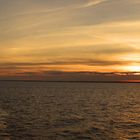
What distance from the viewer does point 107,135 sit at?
3766cm

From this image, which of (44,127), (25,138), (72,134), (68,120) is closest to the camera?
(25,138)

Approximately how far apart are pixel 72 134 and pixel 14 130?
710 cm

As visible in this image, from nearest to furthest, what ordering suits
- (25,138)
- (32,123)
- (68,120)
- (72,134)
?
(25,138) → (72,134) → (32,123) → (68,120)

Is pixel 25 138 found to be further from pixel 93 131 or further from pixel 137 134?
pixel 137 134

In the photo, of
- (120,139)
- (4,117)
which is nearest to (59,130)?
(120,139)

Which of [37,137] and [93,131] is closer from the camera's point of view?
[37,137]

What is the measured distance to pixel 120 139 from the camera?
35.8m

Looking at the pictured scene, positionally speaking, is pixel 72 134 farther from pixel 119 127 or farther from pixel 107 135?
pixel 119 127

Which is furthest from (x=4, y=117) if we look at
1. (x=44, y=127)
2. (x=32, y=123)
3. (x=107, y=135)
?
(x=107, y=135)

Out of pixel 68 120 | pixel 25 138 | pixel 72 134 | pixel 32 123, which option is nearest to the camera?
pixel 25 138

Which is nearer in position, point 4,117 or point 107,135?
point 107,135

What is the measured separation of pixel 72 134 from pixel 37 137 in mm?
4194

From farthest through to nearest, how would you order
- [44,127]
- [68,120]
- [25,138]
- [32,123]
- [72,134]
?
1. [68,120]
2. [32,123]
3. [44,127]
4. [72,134]
5. [25,138]

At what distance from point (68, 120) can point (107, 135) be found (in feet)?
39.8
